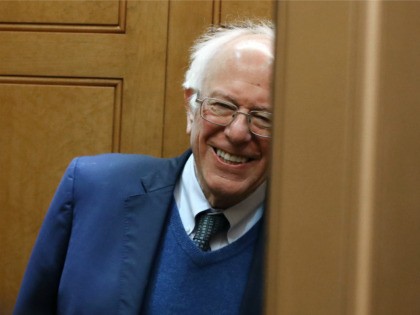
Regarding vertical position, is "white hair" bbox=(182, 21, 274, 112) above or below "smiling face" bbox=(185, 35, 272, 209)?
above

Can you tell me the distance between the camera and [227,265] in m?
1.18

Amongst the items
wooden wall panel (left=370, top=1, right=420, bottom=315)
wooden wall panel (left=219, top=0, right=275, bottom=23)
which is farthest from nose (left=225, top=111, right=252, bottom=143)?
wooden wall panel (left=370, top=1, right=420, bottom=315)

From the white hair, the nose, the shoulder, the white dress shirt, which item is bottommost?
the white dress shirt

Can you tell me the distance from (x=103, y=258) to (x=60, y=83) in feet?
2.10

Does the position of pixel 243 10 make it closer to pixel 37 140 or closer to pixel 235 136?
pixel 235 136

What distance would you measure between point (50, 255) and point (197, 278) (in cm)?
32

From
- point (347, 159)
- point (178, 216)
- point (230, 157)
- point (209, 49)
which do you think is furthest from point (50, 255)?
point (347, 159)

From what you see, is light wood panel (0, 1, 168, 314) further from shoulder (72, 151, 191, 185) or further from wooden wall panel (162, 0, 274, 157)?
shoulder (72, 151, 191, 185)

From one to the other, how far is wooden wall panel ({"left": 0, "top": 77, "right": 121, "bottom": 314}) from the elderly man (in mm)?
325

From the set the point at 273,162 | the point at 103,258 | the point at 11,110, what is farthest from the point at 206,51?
the point at 273,162

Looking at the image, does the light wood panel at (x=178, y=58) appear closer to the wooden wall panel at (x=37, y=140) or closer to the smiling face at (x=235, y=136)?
the wooden wall panel at (x=37, y=140)

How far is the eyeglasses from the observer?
1.18 meters

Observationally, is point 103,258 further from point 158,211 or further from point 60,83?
point 60,83

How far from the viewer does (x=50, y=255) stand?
128cm
